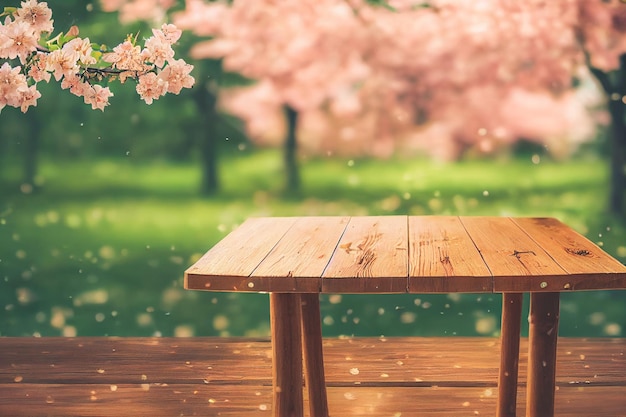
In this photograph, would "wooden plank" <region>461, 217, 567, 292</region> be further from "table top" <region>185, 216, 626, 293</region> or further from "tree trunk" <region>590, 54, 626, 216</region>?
"tree trunk" <region>590, 54, 626, 216</region>

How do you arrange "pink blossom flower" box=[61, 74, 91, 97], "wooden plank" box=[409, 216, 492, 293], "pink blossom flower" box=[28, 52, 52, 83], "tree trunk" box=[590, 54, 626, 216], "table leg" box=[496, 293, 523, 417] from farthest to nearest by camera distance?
"tree trunk" box=[590, 54, 626, 216]
"table leg" box=[496, 293, 523, 417]
"pink blossom flower" box=[61, 74, 91, 97]
"pink blossom flower" box=[28, 52, 52, 83]
"wooden plank" box=[409, 216, 492, 293]

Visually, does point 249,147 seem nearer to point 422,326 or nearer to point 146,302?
point 146,302

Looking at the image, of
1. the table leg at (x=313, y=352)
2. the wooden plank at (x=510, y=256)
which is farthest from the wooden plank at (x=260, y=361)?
the wooden plank at (x=510, y=256)

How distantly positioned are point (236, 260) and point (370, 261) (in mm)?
262

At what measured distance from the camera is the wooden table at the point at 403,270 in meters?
1.56

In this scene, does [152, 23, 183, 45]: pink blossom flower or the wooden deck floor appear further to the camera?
the wooden deck floor

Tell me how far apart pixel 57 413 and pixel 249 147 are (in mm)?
1349

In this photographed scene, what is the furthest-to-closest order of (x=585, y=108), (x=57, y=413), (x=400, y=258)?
1. (x=585, y=108)
2. (x=57, y=413)
3. (x=400, y=258)

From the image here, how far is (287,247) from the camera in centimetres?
188

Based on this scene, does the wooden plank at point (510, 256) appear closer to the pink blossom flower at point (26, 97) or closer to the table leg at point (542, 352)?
the table leg at point (542, 352)

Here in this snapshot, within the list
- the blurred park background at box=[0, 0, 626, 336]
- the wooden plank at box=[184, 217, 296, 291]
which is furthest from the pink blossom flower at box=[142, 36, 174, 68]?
the blurred park background at box=[0, 0, 626, 336]

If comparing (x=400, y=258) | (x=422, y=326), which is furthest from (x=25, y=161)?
(x=400, y=258)

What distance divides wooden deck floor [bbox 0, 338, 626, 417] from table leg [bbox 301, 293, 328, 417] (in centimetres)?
29

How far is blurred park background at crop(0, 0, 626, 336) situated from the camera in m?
3.48
